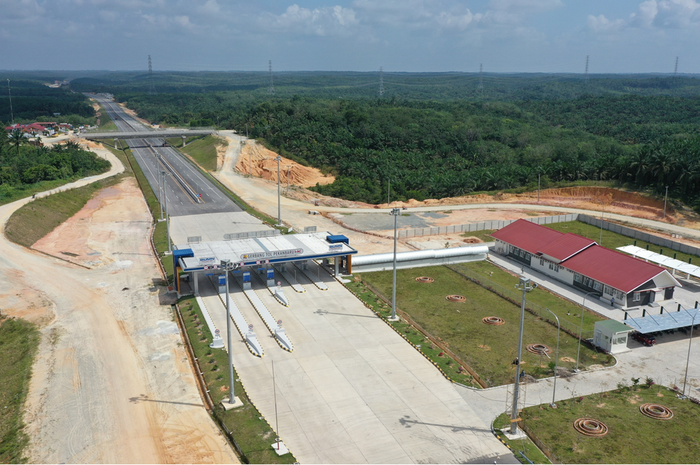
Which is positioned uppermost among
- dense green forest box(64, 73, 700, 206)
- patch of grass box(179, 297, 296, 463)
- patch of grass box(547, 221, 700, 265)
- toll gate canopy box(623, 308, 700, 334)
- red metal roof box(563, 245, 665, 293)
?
dense green forest box(64, 73, 700, 206)

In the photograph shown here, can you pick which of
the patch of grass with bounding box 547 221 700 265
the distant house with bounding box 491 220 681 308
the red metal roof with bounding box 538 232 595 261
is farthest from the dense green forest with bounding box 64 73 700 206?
the distant house with bounding box 491 220 681 308

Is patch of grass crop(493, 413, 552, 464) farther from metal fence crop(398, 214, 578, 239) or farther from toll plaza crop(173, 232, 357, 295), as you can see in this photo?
metal fence crop(398, 214, 578, 239)

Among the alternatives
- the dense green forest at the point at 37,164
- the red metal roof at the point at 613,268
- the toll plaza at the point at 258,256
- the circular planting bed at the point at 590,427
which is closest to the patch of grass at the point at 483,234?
the red metal roof at the point at 613,268

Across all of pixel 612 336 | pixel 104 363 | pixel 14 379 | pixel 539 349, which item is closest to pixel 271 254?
pixel 104 363

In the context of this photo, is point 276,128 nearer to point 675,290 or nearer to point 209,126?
point 209,126

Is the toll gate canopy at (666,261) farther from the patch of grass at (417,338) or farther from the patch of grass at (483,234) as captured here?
the patch of grass at (417,338)

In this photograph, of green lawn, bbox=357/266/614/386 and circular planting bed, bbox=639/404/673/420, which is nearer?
circular planting bed, bbox=639/404/673/420
